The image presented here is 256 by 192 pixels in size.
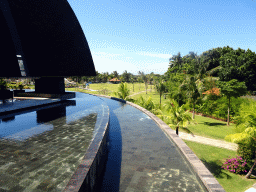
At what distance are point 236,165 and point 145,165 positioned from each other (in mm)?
9438

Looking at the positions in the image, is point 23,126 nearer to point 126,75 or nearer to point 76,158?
point 76,158

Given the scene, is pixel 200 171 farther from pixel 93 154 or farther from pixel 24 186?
pixel 24 186

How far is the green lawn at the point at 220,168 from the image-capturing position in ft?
32.2

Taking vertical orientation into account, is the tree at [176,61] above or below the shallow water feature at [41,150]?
above

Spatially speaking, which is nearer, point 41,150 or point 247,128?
point 41,150

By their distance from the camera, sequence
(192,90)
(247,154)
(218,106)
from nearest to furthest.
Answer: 1. (247,154)
2. (192,90)
3. (218,106)

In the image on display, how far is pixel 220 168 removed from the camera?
38.8 ft

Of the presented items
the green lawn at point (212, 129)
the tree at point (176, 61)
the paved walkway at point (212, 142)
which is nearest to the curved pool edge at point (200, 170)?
the paved walkway at point (212, 142)

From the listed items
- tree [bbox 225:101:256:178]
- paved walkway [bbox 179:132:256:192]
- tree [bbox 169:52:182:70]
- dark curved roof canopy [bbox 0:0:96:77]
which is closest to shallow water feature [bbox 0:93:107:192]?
dark curved roof canopy [bbox 0:0:96:77]

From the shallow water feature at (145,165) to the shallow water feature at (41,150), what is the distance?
1.25 m

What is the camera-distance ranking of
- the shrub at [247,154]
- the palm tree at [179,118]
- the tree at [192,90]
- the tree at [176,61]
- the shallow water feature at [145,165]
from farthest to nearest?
1. the tree at [176,61]
2. the tree at [192,90]
3. the palm tree at [179,118]
4. the shrub at [247,154]
5. the shallow water feature at [145,165]

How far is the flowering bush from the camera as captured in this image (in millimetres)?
11057

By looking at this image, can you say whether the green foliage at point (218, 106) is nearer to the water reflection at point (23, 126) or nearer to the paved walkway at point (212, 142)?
the paved walkway at point (212, 142)

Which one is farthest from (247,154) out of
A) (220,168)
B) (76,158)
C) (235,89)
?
(235,89)
